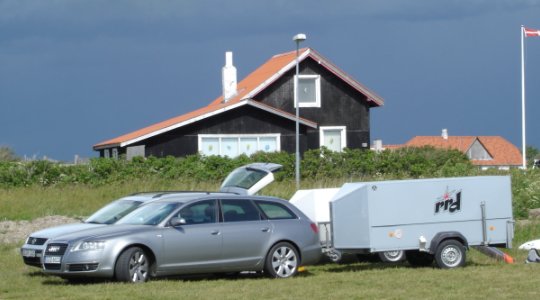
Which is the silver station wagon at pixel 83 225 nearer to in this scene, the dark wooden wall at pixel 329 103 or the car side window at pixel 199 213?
the car side window at pixel 199 213

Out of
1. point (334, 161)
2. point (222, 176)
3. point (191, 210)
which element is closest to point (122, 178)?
point (222, 176)

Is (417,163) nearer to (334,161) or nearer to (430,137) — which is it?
(334,161)

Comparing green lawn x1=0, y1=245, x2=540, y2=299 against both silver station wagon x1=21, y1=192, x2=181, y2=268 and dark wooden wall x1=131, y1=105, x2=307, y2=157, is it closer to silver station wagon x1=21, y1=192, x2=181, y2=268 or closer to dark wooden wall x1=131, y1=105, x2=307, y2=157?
silver station wagon x1=21, y1=192, x2=181, y2=268

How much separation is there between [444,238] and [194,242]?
484cm

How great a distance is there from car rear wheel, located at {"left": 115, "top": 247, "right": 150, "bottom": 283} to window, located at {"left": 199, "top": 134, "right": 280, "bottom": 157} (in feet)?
92.4

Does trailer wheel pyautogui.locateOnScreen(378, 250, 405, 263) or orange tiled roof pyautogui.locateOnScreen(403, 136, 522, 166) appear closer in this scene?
trailer wheel pyautogui.locateOnScreen(378, 250, 405, 263)

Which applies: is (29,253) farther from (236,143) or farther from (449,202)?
(236,143)

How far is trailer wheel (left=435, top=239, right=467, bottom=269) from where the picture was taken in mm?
19484

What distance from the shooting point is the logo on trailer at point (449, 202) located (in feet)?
64.2

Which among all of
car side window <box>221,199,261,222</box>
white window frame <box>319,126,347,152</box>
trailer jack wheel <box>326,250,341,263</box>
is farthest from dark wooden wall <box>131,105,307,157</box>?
car side window <box>221,199,261,222</box>

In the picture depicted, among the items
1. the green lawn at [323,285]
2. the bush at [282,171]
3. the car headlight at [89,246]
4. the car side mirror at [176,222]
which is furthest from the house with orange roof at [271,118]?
the car headlight at [89,246]

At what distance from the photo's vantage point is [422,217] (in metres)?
19.5

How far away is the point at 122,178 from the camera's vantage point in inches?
1342

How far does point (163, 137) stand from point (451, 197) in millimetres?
26806
